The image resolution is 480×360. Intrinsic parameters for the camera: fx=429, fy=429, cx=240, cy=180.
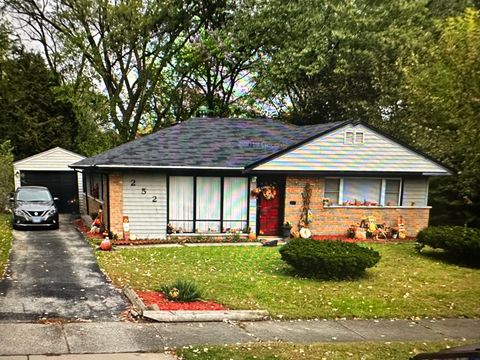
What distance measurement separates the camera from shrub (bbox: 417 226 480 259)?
13.6m

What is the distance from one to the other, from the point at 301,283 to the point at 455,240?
6336mm

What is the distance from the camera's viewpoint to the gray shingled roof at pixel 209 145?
55.2 ft

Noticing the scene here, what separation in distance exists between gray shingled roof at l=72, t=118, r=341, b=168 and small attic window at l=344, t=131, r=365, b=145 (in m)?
0.71

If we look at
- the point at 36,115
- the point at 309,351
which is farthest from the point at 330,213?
the point at 36,115

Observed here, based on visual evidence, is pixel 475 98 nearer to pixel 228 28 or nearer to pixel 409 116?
pixel 409 116

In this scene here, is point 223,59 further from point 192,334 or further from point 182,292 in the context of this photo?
point 192,334

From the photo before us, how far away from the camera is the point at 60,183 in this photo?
82.0ft

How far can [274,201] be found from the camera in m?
18.2

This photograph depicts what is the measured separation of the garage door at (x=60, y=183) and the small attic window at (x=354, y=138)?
51.1ft

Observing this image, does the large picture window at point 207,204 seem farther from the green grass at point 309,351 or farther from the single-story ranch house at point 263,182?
the green grass at point 309,351

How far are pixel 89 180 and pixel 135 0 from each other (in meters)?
12.8

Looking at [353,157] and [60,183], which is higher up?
[353,157]

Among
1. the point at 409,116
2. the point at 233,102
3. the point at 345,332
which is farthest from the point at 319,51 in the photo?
the point at 345,332

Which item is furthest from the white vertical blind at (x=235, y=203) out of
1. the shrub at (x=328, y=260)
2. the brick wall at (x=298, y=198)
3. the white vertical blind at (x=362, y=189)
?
the shrub at (x=328, y=260)
